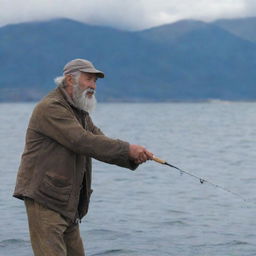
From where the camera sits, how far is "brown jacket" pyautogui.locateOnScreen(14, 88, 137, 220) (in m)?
5.72

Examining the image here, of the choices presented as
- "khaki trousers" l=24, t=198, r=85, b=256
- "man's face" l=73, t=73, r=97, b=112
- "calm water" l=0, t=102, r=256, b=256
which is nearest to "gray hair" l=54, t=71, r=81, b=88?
"man's face" l=73, t=73, r=97, b=112

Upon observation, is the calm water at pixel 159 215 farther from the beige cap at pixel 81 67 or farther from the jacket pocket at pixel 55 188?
the beige cap at pixel 81 67

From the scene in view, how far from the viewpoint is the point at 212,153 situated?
35.9m

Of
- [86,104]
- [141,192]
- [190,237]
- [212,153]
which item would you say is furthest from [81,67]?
[212,153]

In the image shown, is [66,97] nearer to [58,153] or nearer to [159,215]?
[58,153]

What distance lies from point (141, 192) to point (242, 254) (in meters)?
8.56

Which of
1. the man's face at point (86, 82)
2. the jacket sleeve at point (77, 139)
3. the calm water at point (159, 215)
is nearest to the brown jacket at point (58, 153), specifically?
the jacket sleeve at point (77, 139)

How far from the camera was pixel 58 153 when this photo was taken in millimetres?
5801

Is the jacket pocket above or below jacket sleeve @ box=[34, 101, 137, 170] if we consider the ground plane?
below

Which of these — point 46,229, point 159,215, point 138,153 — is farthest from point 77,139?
point 159,215

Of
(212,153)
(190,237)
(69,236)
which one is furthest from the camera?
(212,153)

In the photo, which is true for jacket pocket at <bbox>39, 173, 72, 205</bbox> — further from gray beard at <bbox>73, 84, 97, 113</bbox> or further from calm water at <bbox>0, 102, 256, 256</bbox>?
calm water at <bbox>0, 102, 256, 256</bbox>

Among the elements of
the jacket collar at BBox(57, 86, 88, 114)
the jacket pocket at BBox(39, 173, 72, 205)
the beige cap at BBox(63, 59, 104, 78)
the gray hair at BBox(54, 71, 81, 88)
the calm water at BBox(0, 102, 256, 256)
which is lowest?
the calm water at BBox(0, 102, 256, 256)

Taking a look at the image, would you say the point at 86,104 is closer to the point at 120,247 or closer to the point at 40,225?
the point at 40,225
